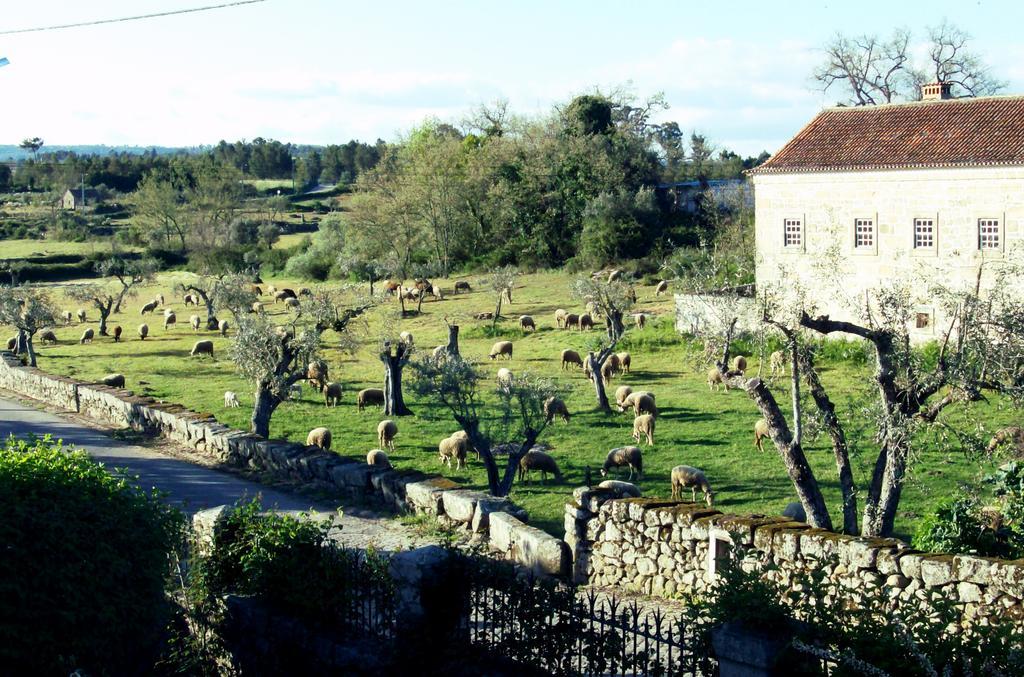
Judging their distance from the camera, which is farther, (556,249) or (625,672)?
(556,249)

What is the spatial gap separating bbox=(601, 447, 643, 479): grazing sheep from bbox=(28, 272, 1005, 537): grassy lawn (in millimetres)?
293

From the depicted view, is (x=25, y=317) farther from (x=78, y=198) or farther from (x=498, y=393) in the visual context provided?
(x=78, y=198)

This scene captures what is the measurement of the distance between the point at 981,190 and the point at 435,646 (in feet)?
92.6

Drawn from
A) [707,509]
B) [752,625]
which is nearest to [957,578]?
[707,509]

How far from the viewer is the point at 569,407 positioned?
2872 cm

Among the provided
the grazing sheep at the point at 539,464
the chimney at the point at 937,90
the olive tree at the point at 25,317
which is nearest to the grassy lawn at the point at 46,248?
the olive tree at the point at 25,317

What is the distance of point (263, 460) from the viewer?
58.7ft

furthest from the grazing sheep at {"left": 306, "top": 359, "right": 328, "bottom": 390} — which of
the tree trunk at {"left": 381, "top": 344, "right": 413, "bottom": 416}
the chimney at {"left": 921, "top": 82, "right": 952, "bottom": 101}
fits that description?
the chimney at {"left": 921, "top": 82, "right": 952, "bottom": 101}

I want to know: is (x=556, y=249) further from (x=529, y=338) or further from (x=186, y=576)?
(x=186, y=576)

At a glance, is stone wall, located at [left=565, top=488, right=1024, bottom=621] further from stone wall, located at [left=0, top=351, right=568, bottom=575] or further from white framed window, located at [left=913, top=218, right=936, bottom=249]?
white framed window, located at [left=913, top=218, right=936, bottom=249]

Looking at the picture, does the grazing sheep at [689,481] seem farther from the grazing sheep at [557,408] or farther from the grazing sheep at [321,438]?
the grazing sheep at [321,438]

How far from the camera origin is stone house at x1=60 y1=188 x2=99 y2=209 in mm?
102387

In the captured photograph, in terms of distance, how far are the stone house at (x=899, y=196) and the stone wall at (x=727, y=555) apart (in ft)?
64.4

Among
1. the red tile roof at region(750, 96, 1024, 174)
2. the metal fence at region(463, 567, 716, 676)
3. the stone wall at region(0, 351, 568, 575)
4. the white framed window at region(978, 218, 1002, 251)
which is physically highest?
the red tile roof at region(750, 96, 1024, 174)
